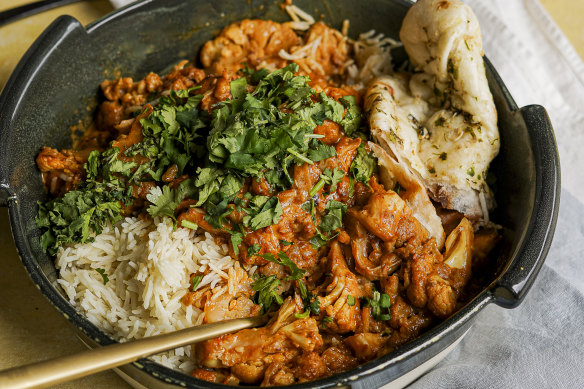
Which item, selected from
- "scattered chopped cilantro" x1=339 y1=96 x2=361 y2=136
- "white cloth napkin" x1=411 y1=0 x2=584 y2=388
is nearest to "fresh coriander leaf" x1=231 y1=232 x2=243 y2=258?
"scattered chopped cilantro" x1=339 y1=96 x2=361 y2=136

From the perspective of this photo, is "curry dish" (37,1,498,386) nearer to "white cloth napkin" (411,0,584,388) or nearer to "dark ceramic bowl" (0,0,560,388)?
"dark ceramic bowl" (0,0,560,388)

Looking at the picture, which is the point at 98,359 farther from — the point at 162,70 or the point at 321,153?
the point at 162,70

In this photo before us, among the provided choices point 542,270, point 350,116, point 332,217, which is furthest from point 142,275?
point 542,270

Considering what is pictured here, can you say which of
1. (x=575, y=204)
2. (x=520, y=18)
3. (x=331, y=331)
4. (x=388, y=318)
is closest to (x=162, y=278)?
(x=331, y=331)

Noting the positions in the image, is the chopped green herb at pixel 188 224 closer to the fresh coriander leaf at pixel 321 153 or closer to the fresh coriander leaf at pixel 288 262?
the fresh coriander leaf at pixel 288 262

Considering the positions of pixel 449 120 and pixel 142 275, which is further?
pixel 449 120

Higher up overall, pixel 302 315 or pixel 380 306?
pixel 302 315

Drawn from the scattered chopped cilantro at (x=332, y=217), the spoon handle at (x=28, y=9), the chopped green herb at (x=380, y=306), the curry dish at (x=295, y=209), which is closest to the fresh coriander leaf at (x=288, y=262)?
the curry dish at (x=295, y=209)

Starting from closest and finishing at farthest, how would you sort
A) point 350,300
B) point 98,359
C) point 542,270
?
1. point 98,359
2. point 350,300
3. point 542,270
